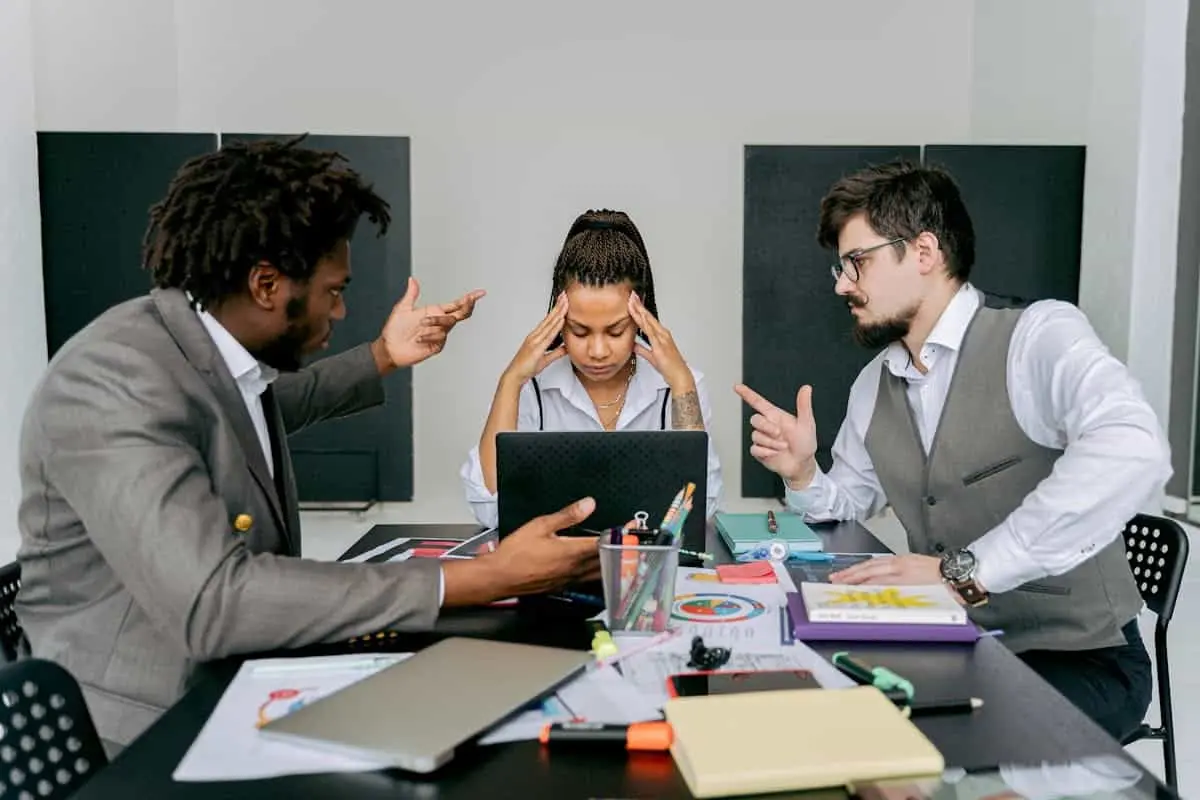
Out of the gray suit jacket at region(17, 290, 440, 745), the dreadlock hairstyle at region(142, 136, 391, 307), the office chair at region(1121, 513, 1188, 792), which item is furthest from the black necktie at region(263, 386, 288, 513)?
the office chair at region(1121, 513, 1188, 792)

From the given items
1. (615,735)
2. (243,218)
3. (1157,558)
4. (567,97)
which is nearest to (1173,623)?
(1157,558)

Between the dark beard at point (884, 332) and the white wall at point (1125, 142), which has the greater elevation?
the white wall at point (1125, 142)

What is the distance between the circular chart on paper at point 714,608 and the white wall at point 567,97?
155 inches

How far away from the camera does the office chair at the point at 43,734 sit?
3.53 feet

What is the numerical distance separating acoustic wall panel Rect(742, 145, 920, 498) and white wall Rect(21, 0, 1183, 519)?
583 mm

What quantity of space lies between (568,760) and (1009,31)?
16.7ft

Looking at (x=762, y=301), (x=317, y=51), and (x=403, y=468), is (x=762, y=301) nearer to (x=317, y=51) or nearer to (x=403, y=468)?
(x=403, y=468)

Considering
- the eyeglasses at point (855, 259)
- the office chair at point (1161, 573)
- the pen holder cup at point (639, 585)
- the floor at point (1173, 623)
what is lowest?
the floor at point (1173, 623)

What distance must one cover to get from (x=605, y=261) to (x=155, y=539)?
57.5 inches

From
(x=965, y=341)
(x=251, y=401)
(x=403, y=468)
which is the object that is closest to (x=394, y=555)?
(x=251, y=401)

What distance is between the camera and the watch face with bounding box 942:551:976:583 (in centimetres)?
151

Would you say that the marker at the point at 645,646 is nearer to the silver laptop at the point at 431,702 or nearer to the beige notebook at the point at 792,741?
the silver laptop at the point at 431,702

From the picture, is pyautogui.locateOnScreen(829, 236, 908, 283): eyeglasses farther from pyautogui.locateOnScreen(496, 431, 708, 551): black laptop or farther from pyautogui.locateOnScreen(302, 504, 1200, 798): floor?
pyautogui.locateOnScreen(302, 504, 1200, 798): floor

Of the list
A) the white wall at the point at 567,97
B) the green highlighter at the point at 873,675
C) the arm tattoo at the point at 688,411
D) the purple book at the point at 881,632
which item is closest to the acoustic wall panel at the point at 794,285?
Answer: the white wall at the point at 567,97
